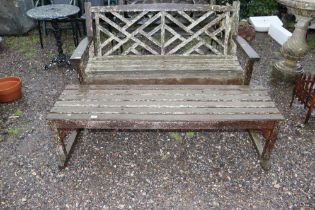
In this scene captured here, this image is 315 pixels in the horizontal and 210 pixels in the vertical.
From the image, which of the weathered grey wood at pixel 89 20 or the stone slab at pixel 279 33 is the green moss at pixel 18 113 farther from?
Answer: the stone slab at pixel 279 33

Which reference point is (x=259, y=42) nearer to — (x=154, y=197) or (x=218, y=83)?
(x=218, y=83)

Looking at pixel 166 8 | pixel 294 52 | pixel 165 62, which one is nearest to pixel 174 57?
pixel 165 62

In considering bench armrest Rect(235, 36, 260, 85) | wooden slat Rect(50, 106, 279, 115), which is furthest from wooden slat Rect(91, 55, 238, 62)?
wooden slat Rect(50, 106, 279, 115)

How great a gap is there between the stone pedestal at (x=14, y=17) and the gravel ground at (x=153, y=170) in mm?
3316

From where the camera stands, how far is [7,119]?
4.16 metres

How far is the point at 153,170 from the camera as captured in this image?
333cm

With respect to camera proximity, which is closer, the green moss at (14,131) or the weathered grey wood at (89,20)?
the weathered grey wood at (89,20)

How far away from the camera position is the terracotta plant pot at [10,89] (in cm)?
438

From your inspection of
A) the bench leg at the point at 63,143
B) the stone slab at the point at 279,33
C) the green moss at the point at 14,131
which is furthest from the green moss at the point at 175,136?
the stone slab at the point at 279,33

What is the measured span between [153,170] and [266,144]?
1.29m

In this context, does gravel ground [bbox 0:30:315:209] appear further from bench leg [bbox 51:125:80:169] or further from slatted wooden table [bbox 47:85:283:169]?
slatted wooden table [bbox 47:85:283:169]

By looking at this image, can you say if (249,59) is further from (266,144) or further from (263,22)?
(263,22)

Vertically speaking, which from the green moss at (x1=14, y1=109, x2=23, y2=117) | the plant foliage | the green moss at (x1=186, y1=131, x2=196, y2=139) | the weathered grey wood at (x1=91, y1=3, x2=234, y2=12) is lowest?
the green moss at (x1=14, y1=109, x2=23, y2=117)

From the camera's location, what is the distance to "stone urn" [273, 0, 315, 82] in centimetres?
427
